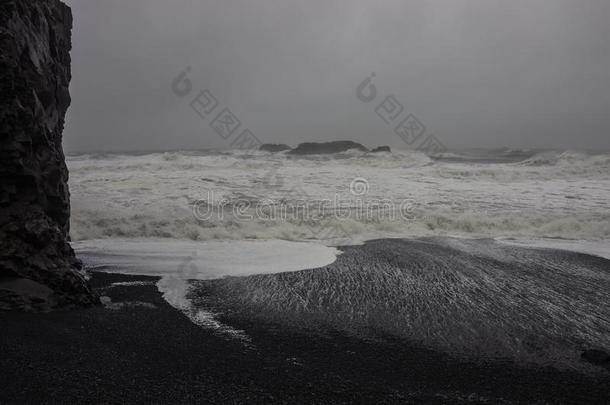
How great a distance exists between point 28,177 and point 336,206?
9.00m

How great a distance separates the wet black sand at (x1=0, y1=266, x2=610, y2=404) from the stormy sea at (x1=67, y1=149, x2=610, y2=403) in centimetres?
6

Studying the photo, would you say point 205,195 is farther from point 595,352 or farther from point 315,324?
point 595,352

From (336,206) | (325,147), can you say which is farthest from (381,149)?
(336,206)

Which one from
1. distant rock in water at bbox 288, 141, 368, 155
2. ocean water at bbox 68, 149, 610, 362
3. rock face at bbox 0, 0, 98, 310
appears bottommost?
ocean water at bbox 68, 149, 610, 362

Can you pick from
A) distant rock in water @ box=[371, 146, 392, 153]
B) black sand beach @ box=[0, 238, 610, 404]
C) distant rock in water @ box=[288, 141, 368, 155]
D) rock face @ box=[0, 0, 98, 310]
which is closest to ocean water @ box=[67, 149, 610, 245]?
rock face @ box=[0, 0, 98, 310]

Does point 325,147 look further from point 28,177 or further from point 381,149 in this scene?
point 28,177

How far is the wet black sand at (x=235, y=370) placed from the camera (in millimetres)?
2797

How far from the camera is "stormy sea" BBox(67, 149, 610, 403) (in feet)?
12.9

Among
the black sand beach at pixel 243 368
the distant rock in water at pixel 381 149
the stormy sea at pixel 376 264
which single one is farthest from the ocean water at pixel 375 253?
the distant rock in water at pixel 381 149

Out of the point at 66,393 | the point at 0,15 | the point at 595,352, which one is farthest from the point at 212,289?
the point at 595,352

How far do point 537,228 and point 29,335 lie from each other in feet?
35.6

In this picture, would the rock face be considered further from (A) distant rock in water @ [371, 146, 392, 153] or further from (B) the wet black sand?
(A) distant rock in water @ [371, 146, 392, 153]

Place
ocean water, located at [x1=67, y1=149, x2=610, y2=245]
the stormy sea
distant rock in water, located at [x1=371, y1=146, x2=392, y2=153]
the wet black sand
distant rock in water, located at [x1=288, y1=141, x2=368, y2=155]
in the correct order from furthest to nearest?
distant rock in water, located at [x1=288, y1=141, x2=368, y2=155], distant rock in water, located at [x1=371, y1=146, x2=392, y2=153], ocean water, located at [x1=67, y1=149, x2=610, y2=245], the stormy sea, the wet black sand

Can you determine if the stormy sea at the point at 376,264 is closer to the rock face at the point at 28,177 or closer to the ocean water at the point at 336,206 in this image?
the ocean water at the point at 336,206
